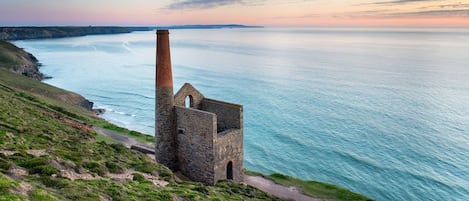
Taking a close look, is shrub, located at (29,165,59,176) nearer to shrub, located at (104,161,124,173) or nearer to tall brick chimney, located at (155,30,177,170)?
shrub, located at (104,161,124,173)

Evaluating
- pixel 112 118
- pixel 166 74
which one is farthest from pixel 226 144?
pixel 112 118

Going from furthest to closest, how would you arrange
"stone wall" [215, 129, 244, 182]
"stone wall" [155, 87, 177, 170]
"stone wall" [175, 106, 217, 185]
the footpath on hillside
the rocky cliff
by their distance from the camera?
the rocky cliff → the footpath on hillside → "stone wall" [155, 87, 177, 170] → "stone wall" [215, 129, 244, 182] → "stone wall" [175, 106, 217, 185]

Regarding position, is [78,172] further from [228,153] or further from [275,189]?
[275,189]

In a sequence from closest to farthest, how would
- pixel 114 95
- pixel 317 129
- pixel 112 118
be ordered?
pixel 317 129, pixel 112 118, pixel 114 95

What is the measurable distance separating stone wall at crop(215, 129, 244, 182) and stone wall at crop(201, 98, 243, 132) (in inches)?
42.9

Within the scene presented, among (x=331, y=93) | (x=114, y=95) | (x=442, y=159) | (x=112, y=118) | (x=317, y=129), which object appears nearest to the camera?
(x=442, y=159)

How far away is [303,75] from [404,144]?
53.6 meters

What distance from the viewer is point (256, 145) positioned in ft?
155

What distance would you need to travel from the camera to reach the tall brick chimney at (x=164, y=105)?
2751 cm

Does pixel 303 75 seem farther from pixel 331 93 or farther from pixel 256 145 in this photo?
pixel 256 145

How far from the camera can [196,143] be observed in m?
27.1

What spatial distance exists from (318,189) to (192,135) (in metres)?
13.4

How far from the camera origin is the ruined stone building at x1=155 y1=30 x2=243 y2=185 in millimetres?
26375

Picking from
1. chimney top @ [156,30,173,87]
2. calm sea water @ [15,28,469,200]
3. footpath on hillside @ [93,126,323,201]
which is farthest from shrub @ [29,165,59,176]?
calm sea water @ [15,28,469,200]
